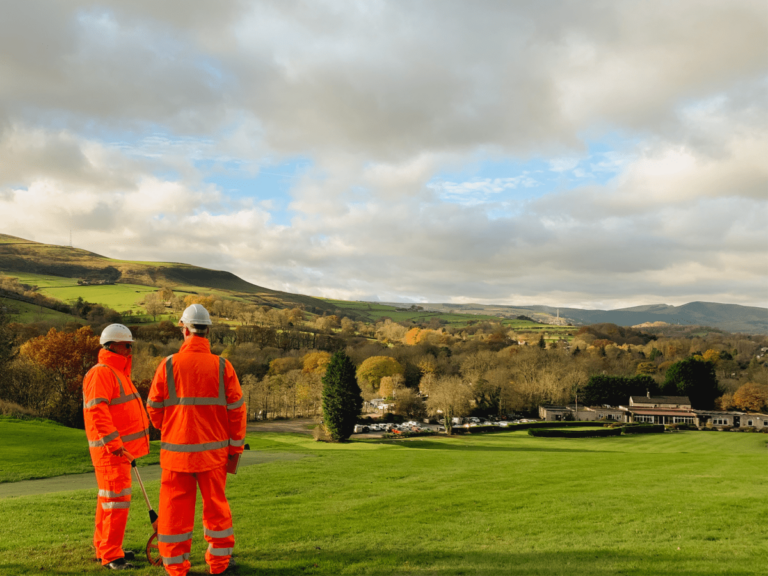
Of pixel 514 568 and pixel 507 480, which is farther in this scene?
pixel 507 480

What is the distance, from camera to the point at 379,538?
8.77m

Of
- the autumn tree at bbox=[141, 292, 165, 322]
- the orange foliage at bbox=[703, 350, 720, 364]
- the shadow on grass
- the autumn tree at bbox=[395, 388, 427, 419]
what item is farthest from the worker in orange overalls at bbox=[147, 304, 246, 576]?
the orange foliage at bbox=[703, 350, 720, 364]

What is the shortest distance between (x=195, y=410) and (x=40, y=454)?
18.1 metres

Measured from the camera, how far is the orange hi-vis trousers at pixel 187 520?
6.35 meters

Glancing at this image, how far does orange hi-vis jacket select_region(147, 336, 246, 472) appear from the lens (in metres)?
6.49

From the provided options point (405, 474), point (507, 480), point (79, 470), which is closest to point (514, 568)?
point (507, 480)

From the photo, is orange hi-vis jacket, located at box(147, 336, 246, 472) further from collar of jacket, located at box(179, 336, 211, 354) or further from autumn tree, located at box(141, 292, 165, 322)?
autumn tree, located at box(141, 292, 165, 322)

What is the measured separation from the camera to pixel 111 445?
7152 millimetres

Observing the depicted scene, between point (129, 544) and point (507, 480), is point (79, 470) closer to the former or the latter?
point (129, 544)

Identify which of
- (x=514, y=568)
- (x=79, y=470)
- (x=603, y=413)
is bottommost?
(x=603, y=413)

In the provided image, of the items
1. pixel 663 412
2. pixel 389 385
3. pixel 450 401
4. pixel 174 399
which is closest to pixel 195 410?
pixel 174 399

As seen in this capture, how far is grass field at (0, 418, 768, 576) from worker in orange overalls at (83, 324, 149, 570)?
38 centimetres

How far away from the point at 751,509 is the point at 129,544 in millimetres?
14290

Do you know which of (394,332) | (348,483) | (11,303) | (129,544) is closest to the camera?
(129,544)
